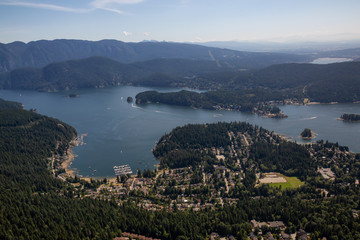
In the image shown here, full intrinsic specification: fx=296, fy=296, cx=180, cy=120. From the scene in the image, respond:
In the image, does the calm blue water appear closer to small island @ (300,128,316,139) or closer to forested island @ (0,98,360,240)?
small island @ (300,128,316,139)

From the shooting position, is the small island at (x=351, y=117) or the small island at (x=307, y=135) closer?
the small island at (x=307, y=135)

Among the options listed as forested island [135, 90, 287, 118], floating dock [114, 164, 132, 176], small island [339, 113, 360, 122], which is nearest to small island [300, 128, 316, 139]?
small island [339, 113, 360, 122]

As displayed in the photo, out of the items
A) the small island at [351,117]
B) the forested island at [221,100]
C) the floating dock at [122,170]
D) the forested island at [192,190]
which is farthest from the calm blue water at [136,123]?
the forested island at [192,190]

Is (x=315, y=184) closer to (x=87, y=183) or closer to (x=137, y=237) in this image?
(x=137, y=237)

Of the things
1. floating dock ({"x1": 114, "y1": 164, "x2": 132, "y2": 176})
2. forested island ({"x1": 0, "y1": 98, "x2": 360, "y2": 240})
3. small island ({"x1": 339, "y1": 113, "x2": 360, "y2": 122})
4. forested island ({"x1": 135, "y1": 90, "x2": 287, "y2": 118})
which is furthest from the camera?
forested island ({"x1": 135, "y1": 90, "x2": 287, "y2": 118})

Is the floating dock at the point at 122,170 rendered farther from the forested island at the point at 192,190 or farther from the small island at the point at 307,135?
the small island at the point at 307,135

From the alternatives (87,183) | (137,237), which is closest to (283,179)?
(137,237)
